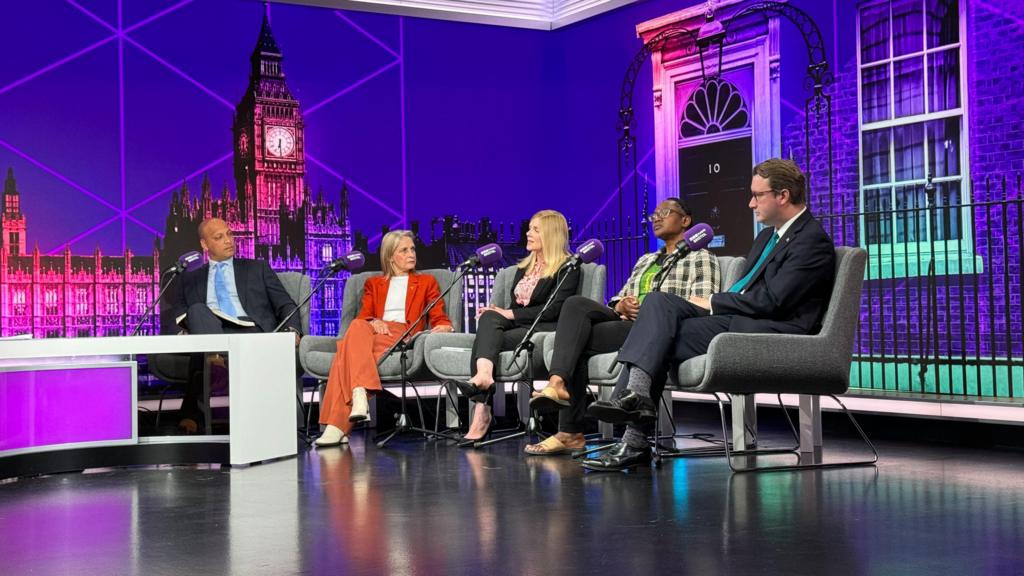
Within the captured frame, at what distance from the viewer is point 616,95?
27.6ft

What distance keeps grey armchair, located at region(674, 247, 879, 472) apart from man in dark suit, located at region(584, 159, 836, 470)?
0.27 feet

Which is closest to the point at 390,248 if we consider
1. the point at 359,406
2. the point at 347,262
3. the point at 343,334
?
the point at 347,262

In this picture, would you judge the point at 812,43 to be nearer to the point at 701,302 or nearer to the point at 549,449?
the point at 701,302

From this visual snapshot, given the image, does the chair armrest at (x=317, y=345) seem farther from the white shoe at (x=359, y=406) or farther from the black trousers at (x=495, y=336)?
the black trousers at (x=495, y=336)

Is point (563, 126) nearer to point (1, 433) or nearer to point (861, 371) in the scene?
point (861, 371)

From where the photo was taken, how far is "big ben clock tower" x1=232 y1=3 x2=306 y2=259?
313 inches

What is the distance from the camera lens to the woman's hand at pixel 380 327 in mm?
6145

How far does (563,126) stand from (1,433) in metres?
5.33

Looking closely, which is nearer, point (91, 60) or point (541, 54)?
point (91, 60)

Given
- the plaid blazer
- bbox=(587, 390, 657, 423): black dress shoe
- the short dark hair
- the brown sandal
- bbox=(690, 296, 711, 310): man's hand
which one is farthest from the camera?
the plaid blazer

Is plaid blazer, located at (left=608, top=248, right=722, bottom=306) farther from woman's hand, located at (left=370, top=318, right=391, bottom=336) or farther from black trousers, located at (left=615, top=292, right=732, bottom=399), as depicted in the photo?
woman's hand, located at (left=370, top=318, right=391, bottom=336)

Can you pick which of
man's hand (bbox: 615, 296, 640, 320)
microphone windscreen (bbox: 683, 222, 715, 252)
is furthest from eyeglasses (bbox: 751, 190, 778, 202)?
man's hand (bbox: 615, 296, 640, 320)

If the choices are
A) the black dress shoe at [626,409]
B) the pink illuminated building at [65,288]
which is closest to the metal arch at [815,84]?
the black dress shoe at [626,409]

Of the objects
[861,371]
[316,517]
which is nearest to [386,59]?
[861,371]
